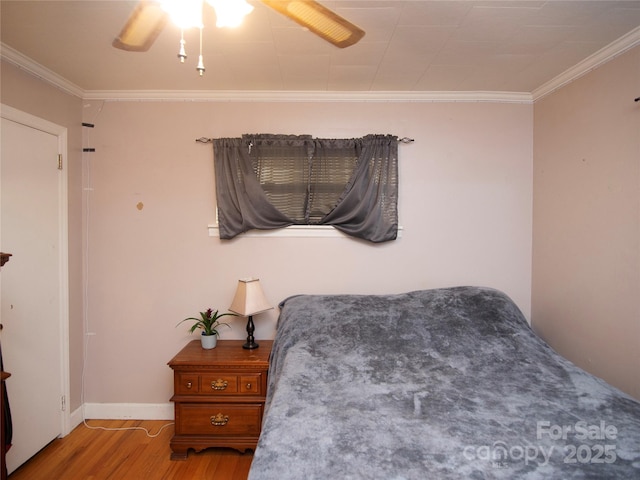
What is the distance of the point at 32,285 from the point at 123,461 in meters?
1.22

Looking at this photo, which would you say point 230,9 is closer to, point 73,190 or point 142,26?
point 142,26

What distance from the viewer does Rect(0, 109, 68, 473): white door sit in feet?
6.74

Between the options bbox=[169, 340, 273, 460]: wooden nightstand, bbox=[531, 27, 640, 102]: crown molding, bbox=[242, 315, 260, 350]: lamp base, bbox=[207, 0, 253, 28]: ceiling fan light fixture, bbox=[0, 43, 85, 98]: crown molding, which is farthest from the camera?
bbox=[242, 315, 260, 350]: lamp base

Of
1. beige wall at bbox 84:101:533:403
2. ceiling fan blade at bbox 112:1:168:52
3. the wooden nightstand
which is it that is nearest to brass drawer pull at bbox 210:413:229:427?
the wooden nightstand

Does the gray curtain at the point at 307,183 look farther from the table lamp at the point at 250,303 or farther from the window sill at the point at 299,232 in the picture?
the table lamp at the point at 250,303

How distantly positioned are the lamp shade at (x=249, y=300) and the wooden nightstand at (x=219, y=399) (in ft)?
1.05

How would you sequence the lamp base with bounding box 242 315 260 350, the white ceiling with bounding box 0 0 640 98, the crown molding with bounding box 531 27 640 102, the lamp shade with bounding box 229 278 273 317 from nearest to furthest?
the white ceiling with bounding box 0 0 640 98
the crown molding with bounding box 531 27 640 102
the lamp shade with bounding box 229 278 273 317
the lamp base with bounding box 242 315 260 350

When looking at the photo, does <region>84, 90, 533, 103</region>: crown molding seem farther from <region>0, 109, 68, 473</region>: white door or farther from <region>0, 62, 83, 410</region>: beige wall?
<region>0, 109, 68, 473</region>: white door

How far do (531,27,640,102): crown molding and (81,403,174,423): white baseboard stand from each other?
357cm

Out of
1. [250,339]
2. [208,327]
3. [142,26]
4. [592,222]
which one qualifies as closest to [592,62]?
[592,222]

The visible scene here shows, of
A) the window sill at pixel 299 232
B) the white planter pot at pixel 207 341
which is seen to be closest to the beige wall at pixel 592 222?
the window sill at pixel 299 232

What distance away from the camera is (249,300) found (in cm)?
240

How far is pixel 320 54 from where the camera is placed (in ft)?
6.89

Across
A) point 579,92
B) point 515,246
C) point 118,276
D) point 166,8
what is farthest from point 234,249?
point 579,92
